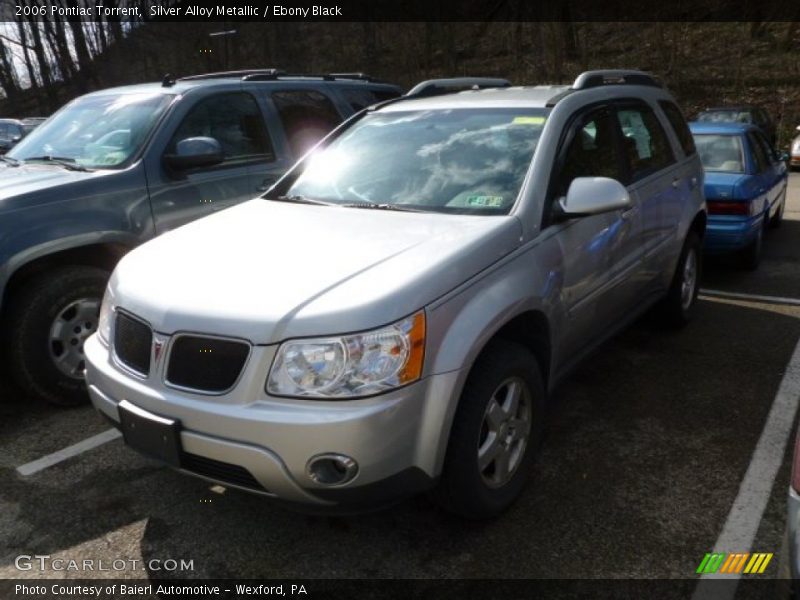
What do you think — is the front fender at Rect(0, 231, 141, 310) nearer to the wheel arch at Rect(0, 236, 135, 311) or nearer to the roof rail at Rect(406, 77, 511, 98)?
the wheel arch at Rect(0, 236, 135, 311)

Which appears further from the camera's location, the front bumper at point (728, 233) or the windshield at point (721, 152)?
the windshield at point (721, 152)

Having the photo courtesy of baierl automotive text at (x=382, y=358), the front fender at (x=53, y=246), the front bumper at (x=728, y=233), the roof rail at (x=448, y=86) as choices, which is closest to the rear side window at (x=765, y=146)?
the front bumper at (x=728, y=233)

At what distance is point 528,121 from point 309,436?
206 centimetres

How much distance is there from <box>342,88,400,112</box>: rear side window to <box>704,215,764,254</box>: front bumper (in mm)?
3329

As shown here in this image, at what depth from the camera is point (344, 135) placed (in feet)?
13.5

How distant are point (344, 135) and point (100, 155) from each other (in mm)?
1711

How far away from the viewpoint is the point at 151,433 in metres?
2.52

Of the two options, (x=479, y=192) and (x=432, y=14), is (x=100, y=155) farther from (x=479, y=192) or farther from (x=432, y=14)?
(x=432, y=14)

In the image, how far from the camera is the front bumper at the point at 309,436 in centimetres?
225

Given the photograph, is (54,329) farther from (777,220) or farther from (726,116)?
(726,116)

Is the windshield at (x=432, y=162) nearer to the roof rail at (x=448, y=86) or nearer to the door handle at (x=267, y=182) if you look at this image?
the roof rail at (x=448, y=86)

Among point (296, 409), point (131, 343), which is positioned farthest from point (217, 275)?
point (296, 409)

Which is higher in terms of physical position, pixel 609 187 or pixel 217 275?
pixel 609 187

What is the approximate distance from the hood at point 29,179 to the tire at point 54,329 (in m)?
0.48
